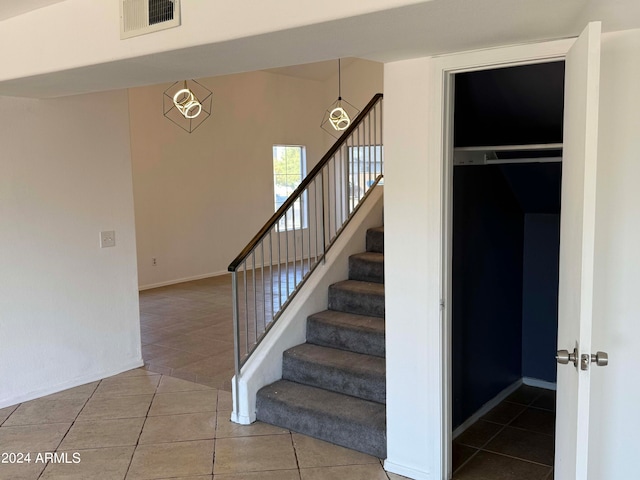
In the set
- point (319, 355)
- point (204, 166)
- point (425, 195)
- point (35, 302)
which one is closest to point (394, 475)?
point (319, 355)

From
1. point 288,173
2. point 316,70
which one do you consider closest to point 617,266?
point 288,173

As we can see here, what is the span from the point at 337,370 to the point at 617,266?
185 centimetres

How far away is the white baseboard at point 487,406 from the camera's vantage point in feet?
11.6

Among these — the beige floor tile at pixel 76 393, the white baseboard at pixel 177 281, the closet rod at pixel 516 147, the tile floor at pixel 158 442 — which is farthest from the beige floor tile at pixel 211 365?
the white baseboard at pixel 177 281

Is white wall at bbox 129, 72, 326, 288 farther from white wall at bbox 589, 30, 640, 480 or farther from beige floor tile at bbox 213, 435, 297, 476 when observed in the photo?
white wall at bbox 589, 30, 640, 480

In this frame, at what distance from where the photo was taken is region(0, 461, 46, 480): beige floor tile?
3.02 meters

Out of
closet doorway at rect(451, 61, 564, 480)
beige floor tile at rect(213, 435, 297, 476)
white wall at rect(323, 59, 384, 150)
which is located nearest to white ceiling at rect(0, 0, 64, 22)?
closet doorway at rect(451, 61, 564, 480)

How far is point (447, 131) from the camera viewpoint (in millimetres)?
2705

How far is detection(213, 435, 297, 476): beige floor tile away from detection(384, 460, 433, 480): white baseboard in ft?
1.64

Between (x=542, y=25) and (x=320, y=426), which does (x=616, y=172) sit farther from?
(x=320, y=426)

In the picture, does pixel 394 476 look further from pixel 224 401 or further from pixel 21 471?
pixel 21 471

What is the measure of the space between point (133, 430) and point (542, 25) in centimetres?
315

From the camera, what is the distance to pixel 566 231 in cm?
218

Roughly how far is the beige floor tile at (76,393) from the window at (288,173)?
608cm
